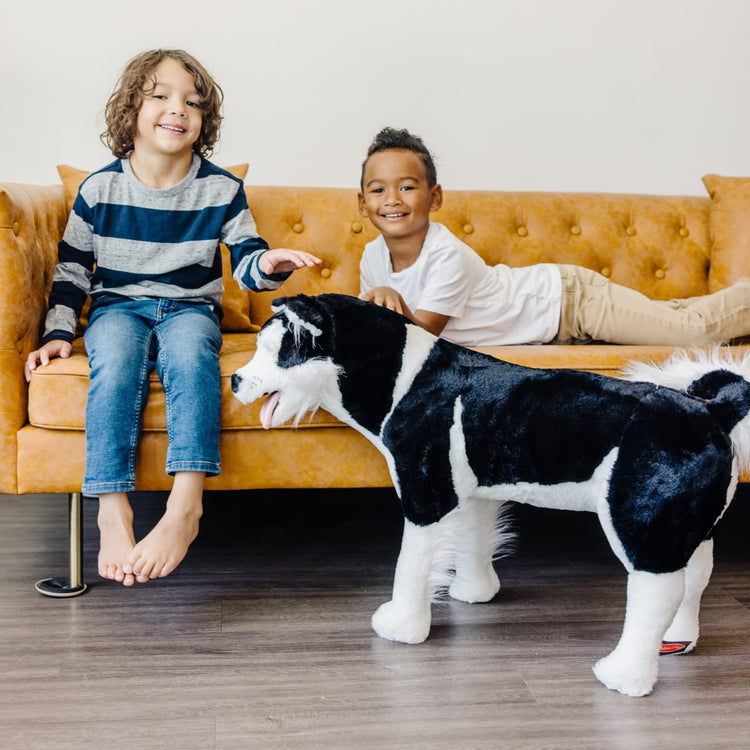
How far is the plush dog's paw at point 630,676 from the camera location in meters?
1.25

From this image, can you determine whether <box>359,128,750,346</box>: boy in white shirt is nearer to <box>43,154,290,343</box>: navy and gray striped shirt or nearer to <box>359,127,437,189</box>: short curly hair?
<box>359,127,437,189</box>: short curly hair

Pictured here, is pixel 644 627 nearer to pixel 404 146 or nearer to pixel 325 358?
pixel 325 358

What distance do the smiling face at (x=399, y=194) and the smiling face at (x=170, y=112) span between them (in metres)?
0.40

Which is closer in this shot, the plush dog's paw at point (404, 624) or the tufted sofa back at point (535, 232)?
the plush dog's paw at point (404, 624)

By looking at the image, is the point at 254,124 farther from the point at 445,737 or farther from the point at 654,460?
the point at 445,737

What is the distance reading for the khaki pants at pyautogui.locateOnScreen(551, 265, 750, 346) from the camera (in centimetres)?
196

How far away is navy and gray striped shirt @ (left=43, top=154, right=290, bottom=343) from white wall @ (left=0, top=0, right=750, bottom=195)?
2.40 ft

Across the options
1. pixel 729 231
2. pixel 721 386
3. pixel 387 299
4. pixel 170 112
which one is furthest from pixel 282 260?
pixel 729 231

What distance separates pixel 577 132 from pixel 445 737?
6.53ft

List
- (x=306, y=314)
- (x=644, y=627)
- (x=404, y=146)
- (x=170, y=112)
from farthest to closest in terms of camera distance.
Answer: (x=404, y=146)
(x=170, y=112)
(x=306, y=314)
(x=644, y=627)

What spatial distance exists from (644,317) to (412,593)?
95 centimetres

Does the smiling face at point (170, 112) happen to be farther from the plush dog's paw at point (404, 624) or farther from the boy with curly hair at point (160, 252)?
the plush dog's paw at point (404, 624)

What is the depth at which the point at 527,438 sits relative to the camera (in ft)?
4.35

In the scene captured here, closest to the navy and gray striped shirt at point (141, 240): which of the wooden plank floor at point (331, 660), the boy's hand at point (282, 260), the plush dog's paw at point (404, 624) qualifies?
the boy's hand at point (282, 260)
